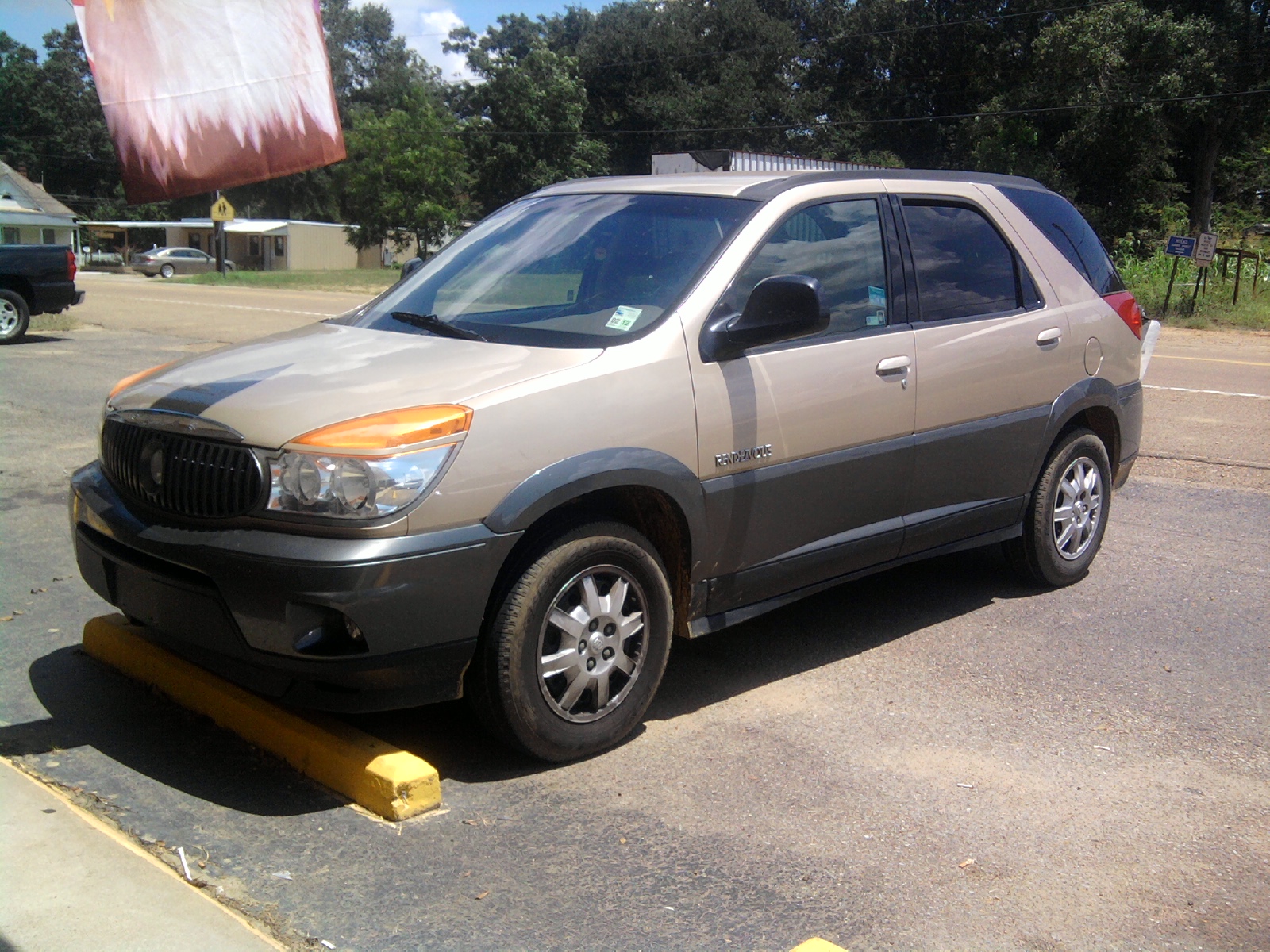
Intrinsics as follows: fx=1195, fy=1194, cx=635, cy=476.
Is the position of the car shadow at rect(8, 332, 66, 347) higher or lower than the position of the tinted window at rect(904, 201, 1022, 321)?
lower

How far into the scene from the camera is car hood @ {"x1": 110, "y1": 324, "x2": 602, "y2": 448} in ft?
11.7

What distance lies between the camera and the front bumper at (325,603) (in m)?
3.33

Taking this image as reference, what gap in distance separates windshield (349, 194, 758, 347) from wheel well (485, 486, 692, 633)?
54 cm

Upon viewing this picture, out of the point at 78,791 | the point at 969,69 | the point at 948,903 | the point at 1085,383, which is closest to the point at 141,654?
the point at 78,791

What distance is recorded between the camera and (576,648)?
3.85m

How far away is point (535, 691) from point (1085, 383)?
336 cm

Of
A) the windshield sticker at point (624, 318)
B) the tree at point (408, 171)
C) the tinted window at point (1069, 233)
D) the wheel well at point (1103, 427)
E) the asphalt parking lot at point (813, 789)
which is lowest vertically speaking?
the asphalt parking lot at point (813, 789)

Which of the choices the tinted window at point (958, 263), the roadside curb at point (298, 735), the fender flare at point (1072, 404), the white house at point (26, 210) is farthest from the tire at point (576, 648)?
the white house at point (26, 210)

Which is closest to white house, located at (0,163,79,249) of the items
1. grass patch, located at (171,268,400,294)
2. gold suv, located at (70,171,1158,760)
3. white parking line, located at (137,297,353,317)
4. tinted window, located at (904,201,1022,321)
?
white parking line, located at (137,297,353,317)

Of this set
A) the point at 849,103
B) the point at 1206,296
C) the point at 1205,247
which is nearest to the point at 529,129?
the point at 849,103

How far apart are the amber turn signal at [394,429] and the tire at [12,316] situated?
1481 centimetres

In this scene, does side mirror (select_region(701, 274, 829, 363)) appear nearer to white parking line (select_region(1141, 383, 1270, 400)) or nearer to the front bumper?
the front bumper

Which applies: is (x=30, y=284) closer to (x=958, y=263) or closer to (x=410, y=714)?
(x=410, y=714)

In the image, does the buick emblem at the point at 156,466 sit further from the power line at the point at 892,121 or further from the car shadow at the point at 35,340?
the power line at the point at 892,121
